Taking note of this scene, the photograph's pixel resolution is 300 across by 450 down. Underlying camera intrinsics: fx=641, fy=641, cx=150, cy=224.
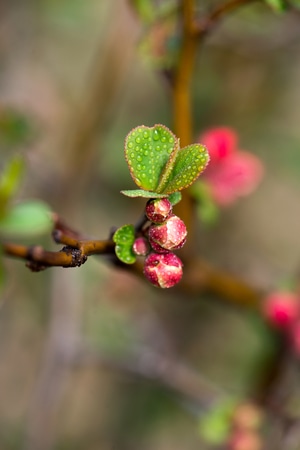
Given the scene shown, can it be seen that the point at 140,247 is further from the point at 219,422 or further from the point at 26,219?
the point at 219,422

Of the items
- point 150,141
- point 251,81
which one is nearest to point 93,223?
point 251,81

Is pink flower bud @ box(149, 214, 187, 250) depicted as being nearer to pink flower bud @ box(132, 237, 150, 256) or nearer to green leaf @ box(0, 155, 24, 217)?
pink flower bud @ box(132, 237, 150, 256)

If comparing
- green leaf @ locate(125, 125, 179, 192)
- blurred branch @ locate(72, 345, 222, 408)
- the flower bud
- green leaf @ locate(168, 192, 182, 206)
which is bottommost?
the flower bud

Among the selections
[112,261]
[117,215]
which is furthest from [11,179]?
[117,215]

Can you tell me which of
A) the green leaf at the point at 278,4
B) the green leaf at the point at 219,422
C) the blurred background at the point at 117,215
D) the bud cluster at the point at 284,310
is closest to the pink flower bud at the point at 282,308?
the bud cluster at the point at 284,310

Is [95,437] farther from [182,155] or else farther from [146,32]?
[182,155]

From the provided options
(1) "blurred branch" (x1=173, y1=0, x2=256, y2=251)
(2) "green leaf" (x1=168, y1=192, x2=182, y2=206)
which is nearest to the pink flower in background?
(1) "blurred branch" (x1=173, y1=0, x2=256, y2=251)

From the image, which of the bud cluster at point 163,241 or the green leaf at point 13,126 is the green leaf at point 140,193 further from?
the green leaf at point 13,126
